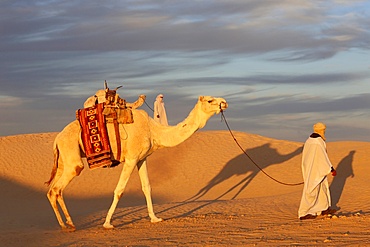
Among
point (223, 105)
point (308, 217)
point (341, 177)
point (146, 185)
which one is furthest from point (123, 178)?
point (341, 177)

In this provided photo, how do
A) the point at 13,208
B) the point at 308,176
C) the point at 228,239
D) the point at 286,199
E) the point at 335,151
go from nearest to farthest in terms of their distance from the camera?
the point at 228,239, the point at 308,176, the point at 286,199, the point at 13,208, the point at 335,151

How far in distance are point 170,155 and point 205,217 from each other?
13.4 meters

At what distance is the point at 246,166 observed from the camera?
95.8 feet

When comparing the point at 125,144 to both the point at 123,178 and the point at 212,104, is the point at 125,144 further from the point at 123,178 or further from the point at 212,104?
the point at 212,104

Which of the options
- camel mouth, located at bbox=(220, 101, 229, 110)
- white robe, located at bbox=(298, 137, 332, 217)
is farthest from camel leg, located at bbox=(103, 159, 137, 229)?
white robe, located at bbox=(298, 137, 332, 217)

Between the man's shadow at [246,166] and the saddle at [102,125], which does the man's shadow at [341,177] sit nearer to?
the man's shadow at [246,166]

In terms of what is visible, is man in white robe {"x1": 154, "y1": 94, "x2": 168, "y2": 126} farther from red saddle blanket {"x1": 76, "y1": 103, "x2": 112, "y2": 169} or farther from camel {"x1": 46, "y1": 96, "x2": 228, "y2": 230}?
red saddle blanket {"x1": 76, "y1": 103, "x2": 112, "y2": 169}

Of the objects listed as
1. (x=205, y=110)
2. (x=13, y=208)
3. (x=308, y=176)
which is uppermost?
(x=205, y=110)

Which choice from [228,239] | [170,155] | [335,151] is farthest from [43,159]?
[228,239]

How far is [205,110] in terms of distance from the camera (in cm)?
1557

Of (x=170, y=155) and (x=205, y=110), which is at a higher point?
(x=205, y=110)

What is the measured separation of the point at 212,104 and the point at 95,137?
8.33ft

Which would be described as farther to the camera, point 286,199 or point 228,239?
point 286,199

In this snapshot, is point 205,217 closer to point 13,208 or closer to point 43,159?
point 13,208
